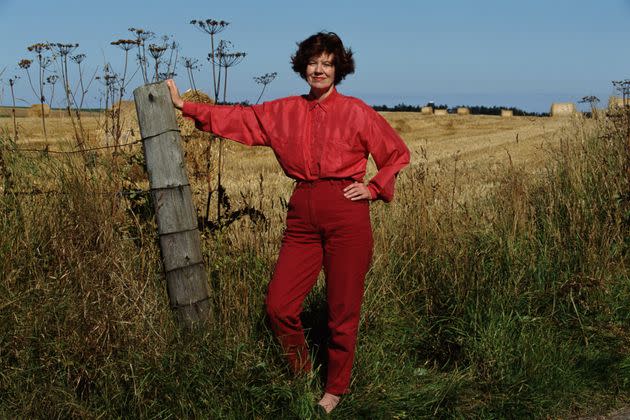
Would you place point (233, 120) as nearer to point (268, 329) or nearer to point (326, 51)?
point (326, 51)

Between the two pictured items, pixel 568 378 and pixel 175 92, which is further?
pixel 568 378

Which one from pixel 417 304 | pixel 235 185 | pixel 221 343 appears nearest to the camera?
pixel 221 343

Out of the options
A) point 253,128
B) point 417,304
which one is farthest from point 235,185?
point 253,128

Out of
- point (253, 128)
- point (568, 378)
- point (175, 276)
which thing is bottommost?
point (568, 378)

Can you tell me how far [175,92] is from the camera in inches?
155

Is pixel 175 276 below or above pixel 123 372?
above

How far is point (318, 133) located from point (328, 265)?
637 millimetres

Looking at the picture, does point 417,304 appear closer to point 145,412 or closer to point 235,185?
point 145,412

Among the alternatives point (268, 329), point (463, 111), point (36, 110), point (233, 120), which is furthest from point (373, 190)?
point (463, 111)

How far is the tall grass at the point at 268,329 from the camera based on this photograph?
3.76 metres

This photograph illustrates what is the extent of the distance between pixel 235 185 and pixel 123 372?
7580mm

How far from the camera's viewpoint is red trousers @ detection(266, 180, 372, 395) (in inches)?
145

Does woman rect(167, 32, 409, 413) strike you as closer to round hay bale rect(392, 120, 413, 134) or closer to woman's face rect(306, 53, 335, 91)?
woman's face rect(306, 53, 335, 91)

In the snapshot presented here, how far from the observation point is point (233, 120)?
3.90 metres
